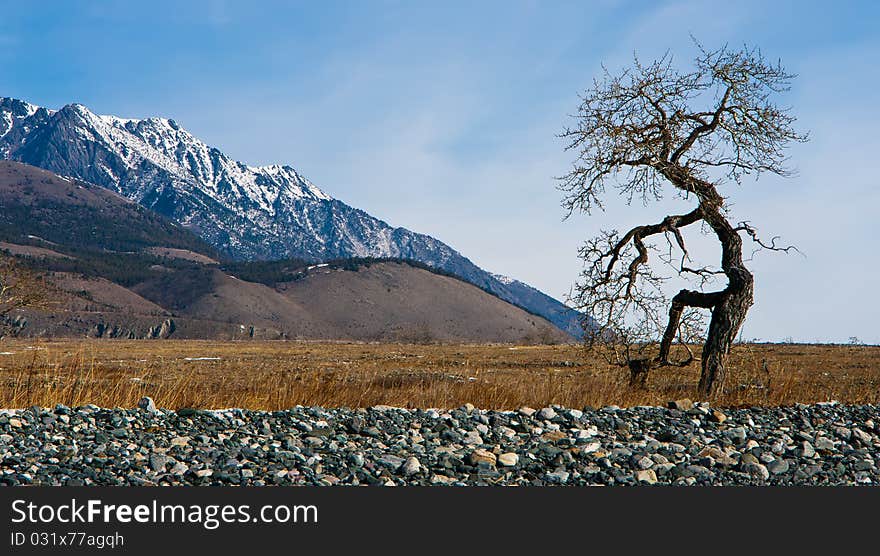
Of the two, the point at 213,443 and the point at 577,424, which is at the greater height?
the point at 577,424

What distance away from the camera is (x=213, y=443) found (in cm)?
738

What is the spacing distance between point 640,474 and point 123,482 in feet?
14.9

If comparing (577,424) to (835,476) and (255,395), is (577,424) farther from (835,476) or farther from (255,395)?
(255,395)

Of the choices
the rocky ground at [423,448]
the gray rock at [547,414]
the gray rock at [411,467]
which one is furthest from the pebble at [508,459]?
the gray rock at [547,414]

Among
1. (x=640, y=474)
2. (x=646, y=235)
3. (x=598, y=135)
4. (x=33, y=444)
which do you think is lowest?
(x=33, y=444)

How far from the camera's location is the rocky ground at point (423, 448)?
253 inches

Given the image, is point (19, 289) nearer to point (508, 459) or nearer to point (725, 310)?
point (725, 310)

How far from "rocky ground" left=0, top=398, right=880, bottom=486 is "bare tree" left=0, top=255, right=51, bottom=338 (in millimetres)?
25433

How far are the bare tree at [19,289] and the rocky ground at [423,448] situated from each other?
1001 inches

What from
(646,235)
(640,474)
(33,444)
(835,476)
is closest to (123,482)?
(33,444)

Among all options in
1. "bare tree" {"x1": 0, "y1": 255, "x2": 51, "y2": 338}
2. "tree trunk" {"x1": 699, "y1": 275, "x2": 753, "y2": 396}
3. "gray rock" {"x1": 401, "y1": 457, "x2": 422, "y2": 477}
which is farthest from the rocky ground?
"bare tree" {"x1": 0, "y1": 255, "x2": 51, "y2": 338}

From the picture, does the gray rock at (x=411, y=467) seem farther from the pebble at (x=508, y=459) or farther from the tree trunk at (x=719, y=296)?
the tree trunk at (x=719, y=296)

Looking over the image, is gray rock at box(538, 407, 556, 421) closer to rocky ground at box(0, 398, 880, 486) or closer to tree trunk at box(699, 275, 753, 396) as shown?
rocky ground at box(0, 398, 880, 486)

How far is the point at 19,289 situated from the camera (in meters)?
31.2
